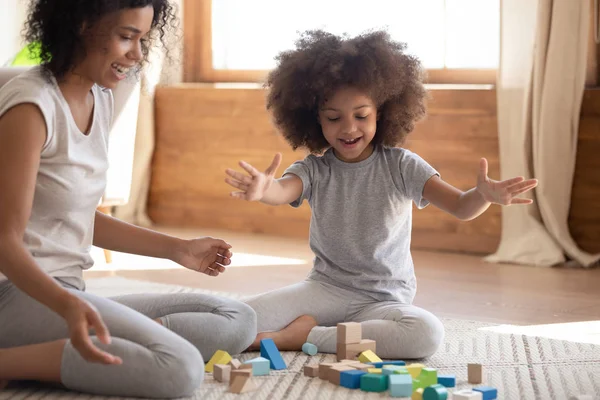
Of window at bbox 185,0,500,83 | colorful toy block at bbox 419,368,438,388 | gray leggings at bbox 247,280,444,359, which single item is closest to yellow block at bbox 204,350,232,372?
gray leggings at bbox 247,280,444,359

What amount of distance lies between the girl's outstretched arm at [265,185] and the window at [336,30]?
1.38m

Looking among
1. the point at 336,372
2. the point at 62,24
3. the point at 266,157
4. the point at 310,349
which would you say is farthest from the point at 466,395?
the point at 266,157

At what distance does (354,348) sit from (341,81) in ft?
1.93

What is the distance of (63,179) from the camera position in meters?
1.61

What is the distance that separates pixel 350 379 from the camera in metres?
1.66

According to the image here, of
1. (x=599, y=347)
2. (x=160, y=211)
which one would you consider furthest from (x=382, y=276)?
(x=160, y=211)

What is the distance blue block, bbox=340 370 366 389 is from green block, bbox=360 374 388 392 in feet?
0.06

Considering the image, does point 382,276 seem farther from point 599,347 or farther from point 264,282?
point 264,282

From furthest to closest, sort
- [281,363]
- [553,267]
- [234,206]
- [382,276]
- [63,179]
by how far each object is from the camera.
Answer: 1. [234,206]
2. [553,267]
3. [382,276]
4. [281,363]
5. [63,179]

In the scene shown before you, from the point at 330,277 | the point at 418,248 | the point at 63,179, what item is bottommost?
the point at 418,248

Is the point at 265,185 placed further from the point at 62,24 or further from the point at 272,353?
the point at 62,24

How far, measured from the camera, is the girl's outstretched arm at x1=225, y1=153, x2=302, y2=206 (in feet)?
5.73

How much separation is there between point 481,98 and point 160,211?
5.65 ft

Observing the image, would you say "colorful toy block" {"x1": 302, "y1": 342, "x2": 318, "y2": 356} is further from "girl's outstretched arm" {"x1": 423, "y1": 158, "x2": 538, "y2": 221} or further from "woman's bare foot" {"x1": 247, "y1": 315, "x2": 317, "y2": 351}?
"girl's outstretched arm" {"x1": 423, "y1": 158, "x2": 538, "y2": 221}
